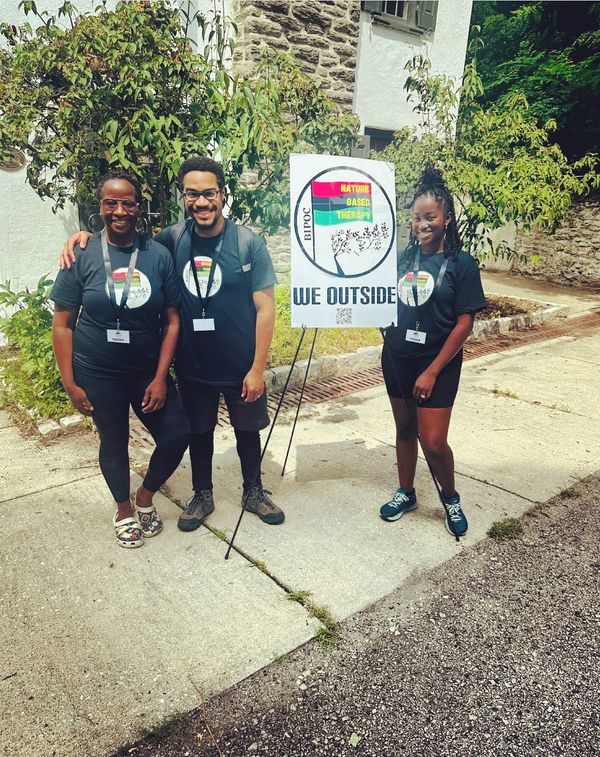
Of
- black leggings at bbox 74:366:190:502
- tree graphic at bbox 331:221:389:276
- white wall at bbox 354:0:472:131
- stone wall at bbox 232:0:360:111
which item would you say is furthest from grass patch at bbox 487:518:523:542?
white wall at bbox 354:0:472:131

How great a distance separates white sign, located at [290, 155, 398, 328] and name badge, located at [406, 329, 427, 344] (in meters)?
0.12

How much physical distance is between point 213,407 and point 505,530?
195 centimetres

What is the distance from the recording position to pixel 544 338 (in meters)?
8.56

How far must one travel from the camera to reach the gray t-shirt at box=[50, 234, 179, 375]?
9.16ft

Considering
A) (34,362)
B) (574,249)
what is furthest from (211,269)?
(574,249)

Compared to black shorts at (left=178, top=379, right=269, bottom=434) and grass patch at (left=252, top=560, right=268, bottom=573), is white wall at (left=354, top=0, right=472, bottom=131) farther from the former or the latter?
grass patch at (left=252, top=560, right=268, bottom=573)

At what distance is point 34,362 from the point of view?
5.07 metres

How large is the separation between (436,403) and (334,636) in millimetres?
1354

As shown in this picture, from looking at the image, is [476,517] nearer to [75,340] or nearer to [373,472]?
[373,472]

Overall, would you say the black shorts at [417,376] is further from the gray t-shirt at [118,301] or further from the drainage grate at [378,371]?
the drainage grate at [378,371]

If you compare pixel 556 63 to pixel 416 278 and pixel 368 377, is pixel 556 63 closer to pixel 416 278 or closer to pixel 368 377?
pixel 368 377

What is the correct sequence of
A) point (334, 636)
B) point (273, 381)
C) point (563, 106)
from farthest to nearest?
1. point (563, 106)
2. point (273, 381)
3. point (334, 636)

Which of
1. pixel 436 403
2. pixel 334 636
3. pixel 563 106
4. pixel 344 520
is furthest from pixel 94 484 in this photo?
pixel 563 106

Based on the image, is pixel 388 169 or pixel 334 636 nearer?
pixel 334 636
